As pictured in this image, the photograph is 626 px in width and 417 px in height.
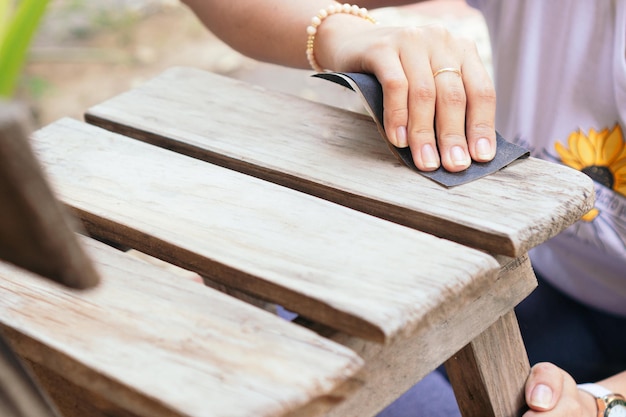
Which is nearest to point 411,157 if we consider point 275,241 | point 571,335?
point 275,241

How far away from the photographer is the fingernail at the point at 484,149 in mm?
833

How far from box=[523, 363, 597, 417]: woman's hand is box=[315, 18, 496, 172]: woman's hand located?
266 mm

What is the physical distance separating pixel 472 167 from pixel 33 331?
0.46m

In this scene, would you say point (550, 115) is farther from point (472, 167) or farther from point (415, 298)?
point (415, 298)

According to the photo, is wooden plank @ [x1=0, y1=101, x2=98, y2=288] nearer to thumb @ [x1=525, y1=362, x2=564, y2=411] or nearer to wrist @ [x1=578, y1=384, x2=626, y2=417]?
thumb @ [x1=525, y1=362, x2=564, y2=411]

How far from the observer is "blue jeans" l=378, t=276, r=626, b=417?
1.20 m

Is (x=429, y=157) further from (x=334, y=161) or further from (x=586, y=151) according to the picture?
(x=586, y=151)

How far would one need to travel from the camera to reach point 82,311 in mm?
640

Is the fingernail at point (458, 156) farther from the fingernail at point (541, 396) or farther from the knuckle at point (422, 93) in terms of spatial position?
the fingernail at point (541, 396)

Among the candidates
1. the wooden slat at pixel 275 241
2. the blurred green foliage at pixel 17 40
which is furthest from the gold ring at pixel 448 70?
the blurred green foliage at pixel 17 40

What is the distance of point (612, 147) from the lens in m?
1.10

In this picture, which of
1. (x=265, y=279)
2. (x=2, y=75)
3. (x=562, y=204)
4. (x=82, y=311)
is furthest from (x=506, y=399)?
(x=2, y=75)

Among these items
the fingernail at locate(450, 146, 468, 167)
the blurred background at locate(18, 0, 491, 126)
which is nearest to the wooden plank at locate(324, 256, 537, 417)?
the fingernail at locate(450, 146, 468, 167)

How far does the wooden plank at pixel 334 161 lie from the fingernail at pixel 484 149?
0.03 meters
